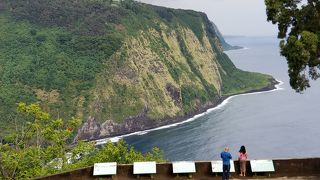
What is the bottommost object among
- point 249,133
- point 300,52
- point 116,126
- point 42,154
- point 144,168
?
point 116,126

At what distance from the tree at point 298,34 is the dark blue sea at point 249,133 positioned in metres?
81.7

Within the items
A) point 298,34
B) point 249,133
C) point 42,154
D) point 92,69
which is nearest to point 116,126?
point 92,69

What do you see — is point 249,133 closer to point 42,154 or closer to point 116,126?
point 116,126

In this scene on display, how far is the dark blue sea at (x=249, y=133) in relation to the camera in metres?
112

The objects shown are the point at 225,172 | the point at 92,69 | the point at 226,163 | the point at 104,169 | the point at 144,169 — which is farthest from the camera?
the point at 92,69

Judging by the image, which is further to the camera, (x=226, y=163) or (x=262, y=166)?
(x=262, y=166)

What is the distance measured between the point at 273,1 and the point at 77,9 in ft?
564

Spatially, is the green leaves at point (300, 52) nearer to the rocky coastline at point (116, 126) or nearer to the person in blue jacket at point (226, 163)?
the person in blue jacket at point (226, 163)

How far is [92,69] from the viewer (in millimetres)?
160250

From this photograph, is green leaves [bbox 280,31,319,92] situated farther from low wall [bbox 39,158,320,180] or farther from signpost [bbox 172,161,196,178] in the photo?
→ signpost [bbox 172,161,196,178]

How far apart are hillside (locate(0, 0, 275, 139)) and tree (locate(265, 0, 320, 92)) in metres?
113

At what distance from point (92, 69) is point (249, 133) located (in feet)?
210

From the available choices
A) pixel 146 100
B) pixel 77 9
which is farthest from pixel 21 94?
pixel 77 9

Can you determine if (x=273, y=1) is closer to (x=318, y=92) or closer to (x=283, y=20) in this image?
(x=283, y=20)
